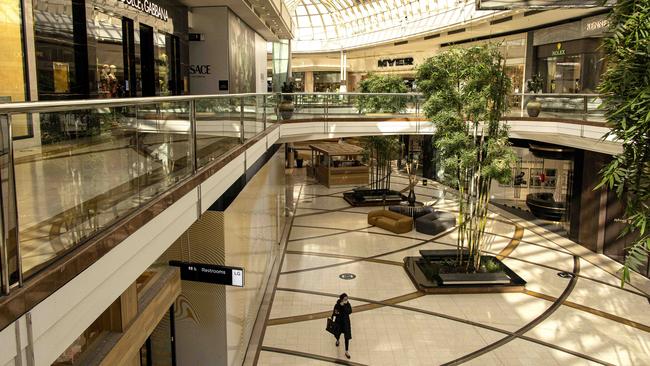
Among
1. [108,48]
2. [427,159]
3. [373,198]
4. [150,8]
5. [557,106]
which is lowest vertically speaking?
[373,198]

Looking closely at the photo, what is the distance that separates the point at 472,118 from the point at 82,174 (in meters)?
11.4

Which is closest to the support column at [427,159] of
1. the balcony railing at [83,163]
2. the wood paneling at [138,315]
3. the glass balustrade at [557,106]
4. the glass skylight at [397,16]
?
the glass skylight at [397,16]

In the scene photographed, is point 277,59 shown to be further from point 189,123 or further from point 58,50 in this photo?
point 189,123

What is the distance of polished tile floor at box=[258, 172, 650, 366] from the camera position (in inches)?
357

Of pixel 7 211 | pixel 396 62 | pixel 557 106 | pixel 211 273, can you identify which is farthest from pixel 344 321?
pixel 396 62

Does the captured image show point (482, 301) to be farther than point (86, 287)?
Yes

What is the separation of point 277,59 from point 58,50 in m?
25.7

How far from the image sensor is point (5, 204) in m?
1.96

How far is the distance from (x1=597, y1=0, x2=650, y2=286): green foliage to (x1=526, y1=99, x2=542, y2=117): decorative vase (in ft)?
44.3

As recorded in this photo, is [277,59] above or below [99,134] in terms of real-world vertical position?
above

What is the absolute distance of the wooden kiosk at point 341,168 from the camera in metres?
27.3

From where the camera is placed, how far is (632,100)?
4.23 meters

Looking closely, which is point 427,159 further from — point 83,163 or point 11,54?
point 83,163

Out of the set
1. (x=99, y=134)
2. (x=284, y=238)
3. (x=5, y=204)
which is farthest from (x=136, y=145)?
(x=284, y=238)
